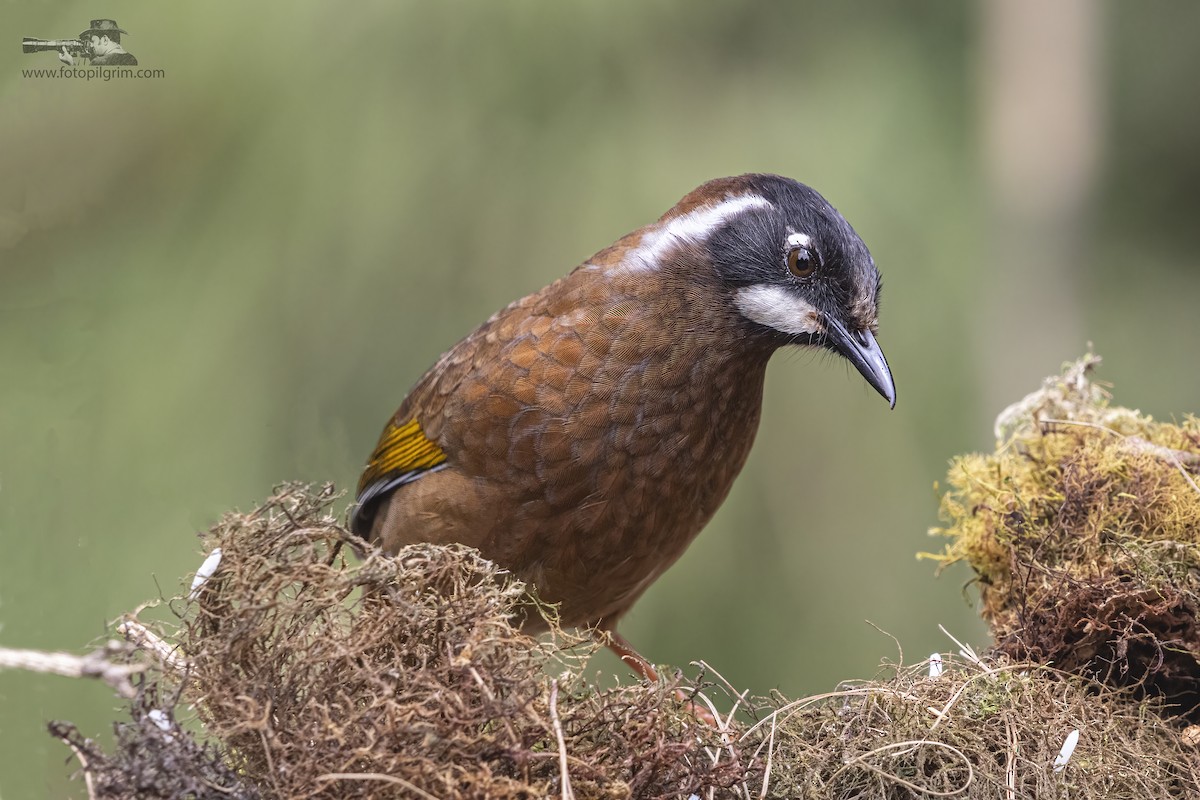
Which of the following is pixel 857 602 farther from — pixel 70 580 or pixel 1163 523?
pixel 70 580

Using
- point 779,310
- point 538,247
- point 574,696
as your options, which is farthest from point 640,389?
point 538,247

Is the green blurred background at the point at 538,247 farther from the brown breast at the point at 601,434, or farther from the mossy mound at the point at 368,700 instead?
the mossy mound at the point at 368,700

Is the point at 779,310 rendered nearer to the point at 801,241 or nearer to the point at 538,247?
the point at 801,241

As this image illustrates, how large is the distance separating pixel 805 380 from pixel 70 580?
3675 mm

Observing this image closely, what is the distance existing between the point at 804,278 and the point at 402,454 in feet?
4.75

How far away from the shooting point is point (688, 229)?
11.3 feet

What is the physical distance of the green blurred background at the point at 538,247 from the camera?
5.07 meters

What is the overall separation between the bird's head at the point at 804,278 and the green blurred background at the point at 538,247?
1994 millimetres

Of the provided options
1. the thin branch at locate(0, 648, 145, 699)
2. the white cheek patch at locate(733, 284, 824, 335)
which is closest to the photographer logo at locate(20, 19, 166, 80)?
the white cheek patch at locate(733, 284, 824, 335)

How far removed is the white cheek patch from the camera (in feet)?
10.6

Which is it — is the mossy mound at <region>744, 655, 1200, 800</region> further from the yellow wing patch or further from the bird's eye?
the yellow wing patch

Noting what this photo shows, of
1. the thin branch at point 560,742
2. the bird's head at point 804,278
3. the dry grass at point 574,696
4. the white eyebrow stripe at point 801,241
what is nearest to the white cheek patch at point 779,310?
the bird's head at point 804,278

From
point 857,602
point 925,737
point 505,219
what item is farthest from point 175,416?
point 925,737

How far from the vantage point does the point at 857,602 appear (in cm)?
592
